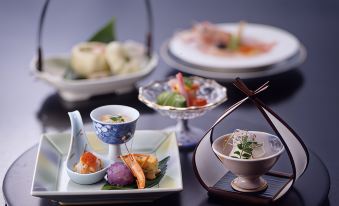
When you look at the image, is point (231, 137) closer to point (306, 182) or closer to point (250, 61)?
point (306, 182)

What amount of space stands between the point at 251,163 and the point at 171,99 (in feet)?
1.05

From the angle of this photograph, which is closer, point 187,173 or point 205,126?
point 187,173

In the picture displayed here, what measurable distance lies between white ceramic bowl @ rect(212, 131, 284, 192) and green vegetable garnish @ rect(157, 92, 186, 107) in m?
0.21

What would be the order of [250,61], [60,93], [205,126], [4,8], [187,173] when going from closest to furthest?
[187,173] → [205,126] → [60,93] → [250,61] → [4,8]

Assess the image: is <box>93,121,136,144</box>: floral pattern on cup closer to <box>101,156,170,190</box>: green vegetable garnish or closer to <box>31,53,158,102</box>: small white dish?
<box>101,156,170,190</box>: green vegetable garnish

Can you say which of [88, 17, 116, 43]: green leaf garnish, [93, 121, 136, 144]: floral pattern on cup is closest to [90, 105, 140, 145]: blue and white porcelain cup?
[93, 121, 136, 144]: floral pattern on cup

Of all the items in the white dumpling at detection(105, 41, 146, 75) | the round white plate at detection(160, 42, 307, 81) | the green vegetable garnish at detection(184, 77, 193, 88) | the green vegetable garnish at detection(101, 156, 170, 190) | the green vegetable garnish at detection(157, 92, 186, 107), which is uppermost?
the green vegetable garnish at detection(184, 77, 193, 88)

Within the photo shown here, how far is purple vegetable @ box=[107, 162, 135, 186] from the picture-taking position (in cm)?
113

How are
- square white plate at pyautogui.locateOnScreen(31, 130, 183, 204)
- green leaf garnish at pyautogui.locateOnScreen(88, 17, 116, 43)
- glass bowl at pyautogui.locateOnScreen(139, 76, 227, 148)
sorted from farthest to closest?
green leaf garnish at pyautogui.locateOnScreen(88, 17, 116, 43)
glass bowl at pyautogui.locateOnScreen(139, 76, 227, 148)
square white plate at pyautogui.locateOnScreen(31, 130, 183, 204)

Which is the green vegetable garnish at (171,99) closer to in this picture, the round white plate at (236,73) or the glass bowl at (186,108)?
the glass bowl at (186,108)

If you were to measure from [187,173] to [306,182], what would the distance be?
215mm

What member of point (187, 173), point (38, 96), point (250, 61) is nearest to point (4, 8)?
point (38, 96)

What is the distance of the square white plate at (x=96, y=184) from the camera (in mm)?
1089

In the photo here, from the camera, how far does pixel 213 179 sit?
1.18 m
